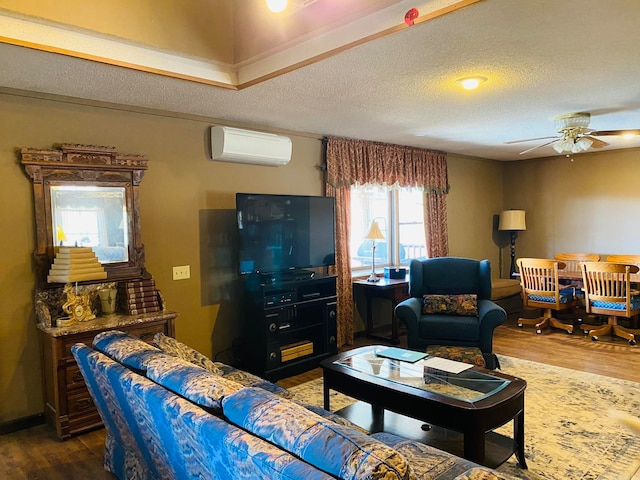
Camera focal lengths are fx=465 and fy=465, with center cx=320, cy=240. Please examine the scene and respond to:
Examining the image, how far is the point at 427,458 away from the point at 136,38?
2789 millimetres

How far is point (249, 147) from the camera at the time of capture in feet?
14.1

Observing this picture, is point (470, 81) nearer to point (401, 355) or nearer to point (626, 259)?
point (401, 355)

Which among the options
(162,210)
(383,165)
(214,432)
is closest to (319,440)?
(214,432)

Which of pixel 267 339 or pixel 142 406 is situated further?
pixel 267 339

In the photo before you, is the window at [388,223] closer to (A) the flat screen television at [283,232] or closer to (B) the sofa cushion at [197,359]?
(A) the flat screen television at [283,232]

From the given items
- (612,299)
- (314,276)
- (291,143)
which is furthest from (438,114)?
(612,299)

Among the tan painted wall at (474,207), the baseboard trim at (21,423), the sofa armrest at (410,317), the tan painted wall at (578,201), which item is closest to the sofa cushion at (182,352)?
the baseboard trim at (21,423)

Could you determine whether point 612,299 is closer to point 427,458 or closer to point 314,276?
point 314,276

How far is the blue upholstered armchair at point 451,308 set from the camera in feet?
13.6

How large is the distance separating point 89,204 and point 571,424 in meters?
3.84

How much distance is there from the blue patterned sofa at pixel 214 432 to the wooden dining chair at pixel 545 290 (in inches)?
172

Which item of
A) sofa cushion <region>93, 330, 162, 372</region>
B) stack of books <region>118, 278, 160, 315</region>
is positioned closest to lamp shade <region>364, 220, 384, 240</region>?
stack of books <region>118, 278, 160, 315</region>

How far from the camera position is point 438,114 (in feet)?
14.1

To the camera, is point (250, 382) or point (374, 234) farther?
point (374, 234)
